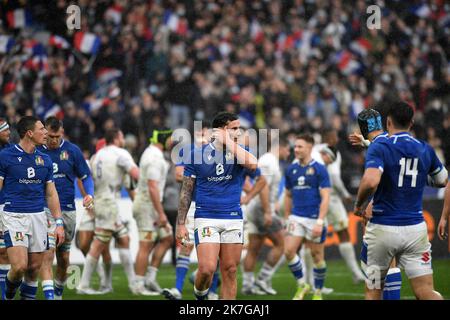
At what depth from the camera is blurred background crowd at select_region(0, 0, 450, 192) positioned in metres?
21.1

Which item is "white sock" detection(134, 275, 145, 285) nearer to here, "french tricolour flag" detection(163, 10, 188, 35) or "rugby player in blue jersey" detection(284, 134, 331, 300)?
"rugby player in blue jersey" detection(284, 134, 331, 300)

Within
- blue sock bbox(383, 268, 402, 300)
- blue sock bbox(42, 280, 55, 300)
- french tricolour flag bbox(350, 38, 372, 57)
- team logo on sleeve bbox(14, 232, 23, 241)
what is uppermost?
french tricolour flag bbox(350, 38, 372, 57)

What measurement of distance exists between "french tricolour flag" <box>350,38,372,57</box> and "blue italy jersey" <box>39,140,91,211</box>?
16.8m

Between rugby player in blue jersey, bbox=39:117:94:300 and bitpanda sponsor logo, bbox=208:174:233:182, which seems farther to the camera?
rugby player in blue jersey, bbox=39:117:94:300

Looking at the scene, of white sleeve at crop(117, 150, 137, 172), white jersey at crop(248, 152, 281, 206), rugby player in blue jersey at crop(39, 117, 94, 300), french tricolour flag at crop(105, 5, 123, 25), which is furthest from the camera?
french tricolour flag at crop(105, 5, 123, 25)

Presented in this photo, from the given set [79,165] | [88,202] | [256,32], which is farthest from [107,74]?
[88,202]

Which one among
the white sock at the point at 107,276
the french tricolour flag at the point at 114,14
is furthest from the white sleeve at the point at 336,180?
the french tricolour flag at the point at 114,14

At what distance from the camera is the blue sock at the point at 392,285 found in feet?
29.2

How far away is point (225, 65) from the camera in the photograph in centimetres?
2473

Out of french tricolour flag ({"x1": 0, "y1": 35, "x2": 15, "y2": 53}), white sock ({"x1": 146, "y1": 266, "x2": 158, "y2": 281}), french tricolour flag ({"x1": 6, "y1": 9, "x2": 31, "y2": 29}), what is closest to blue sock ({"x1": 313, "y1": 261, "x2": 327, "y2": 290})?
white sock ({"x1": 146, "y1": 266, "x2": 158, "y2": 281})

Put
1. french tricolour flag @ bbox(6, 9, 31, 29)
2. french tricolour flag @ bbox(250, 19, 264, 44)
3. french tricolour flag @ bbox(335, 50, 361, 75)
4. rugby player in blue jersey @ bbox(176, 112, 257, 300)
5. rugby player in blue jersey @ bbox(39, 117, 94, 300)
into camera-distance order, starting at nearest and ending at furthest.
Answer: rugby player in blue jersey @ bbox(176, 112, 257, 300)
rugby player in blue jersey @ bbox(39, 117, 94, 300)
french tricolour flag @ bbox(6, 9, 31, 29)
french tricolour flag @ bbox(250, 19, 264, 44)
french tricolour flag @ bbox(335, 50, 361, 75)

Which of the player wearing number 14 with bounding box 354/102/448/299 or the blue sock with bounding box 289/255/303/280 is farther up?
the player wearing number 14 with bounding box 354/102/448/299

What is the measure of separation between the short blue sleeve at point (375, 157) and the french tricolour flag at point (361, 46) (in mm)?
19259

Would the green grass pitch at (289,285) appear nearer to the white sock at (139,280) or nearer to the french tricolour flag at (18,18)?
the white sock at (139,280)
